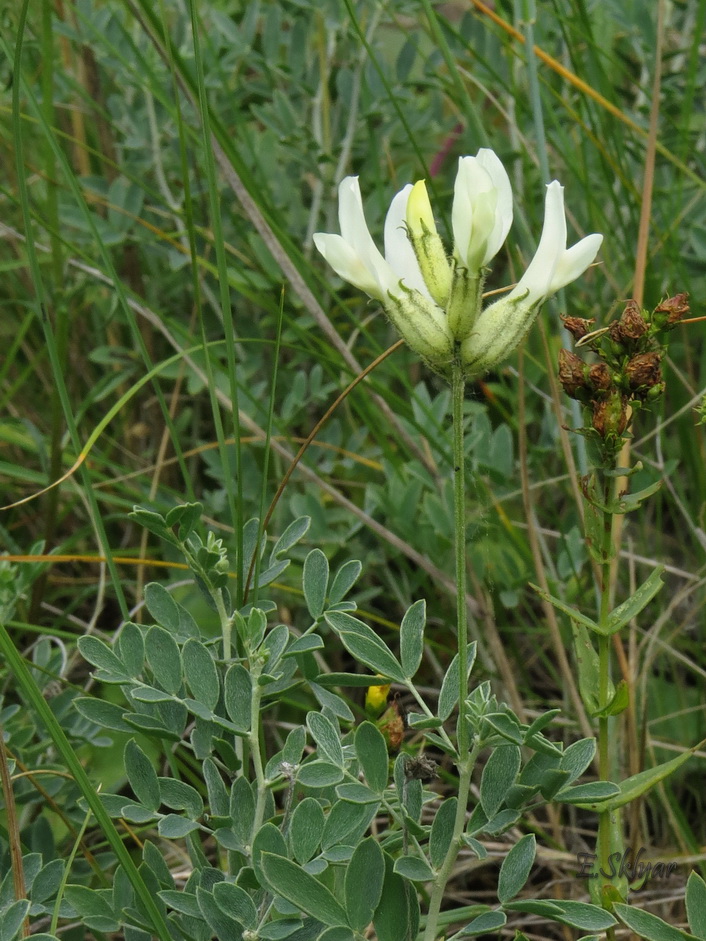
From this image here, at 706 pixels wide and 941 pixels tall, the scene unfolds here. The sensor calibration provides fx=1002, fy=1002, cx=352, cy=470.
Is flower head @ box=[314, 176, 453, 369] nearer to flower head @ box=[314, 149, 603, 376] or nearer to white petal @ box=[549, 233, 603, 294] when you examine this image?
flower head @ box=[314, 149, 603, 376]

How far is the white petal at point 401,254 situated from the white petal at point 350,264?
0.07 feet

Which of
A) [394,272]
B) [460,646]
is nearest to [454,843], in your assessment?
[460,646]

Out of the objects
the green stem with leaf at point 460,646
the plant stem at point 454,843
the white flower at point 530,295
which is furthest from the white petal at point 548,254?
the plant stem at point 454,843

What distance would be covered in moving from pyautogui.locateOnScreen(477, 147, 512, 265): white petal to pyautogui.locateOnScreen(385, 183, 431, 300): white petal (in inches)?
3.0

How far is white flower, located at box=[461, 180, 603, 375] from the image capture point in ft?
2.75

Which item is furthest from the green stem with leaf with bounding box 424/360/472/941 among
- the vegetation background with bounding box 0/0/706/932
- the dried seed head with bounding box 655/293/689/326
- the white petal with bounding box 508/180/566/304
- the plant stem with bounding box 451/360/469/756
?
the vegetation background with bounding box 0/0/706/932

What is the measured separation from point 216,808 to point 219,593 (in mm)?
210

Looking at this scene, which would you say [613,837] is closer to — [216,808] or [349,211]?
[216,808]

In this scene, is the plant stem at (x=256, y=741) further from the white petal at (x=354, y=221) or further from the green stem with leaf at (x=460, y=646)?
the white petal at (x=354, y=221)

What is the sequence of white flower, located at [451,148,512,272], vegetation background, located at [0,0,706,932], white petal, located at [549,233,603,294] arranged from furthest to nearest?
vegetation background, located at [0,0,706,932] → white petal, located at [549,233,603,294] → white flower, located at [451,148,512,272]

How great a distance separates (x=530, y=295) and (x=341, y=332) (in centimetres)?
123

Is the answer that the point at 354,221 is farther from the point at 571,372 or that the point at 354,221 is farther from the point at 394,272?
the point at 571,372

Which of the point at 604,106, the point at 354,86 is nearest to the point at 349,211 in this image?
the point at 604,106

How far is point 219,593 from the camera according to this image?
3.36ft
